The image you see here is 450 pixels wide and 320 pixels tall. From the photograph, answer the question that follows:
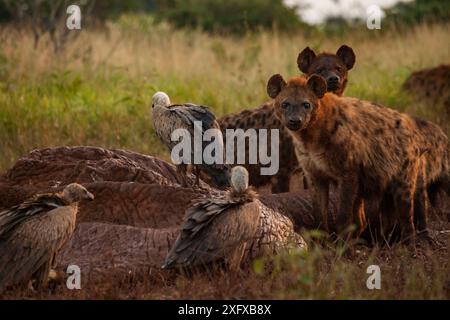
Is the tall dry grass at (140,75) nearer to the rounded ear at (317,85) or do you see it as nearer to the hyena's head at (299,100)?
the hyena's head at (299,100)

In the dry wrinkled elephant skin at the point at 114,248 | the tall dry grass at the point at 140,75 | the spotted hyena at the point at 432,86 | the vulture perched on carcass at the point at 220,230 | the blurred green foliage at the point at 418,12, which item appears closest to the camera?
the vulture perched on carcass at the point at 220,230

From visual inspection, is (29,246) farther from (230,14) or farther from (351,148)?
(230,14)

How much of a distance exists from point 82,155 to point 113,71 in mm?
6912

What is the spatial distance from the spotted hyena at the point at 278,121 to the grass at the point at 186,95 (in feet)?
5.77

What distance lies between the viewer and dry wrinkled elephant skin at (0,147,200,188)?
8359 mm

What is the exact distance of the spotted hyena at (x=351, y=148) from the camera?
7.55 m

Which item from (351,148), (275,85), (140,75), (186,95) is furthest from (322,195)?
(140,75)

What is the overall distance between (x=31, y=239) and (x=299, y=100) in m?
2.30

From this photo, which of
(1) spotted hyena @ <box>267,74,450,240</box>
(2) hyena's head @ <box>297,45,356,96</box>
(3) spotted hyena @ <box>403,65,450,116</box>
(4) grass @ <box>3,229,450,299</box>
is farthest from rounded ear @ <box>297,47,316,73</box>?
(3) spotted hyena @ <box>403,65,450,116</box>

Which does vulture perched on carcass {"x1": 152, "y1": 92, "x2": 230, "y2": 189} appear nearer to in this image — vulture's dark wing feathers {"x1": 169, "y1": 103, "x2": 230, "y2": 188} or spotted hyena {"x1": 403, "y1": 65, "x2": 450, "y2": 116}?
vulture's dark wing feathers {"x1": 169, "y1": 103, "x2": 230, "y2": 188}

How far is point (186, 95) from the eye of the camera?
1377 centimetres

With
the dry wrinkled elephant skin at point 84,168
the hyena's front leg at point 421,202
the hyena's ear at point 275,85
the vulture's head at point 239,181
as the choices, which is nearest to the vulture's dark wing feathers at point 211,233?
the vulture's head at point 239,181
